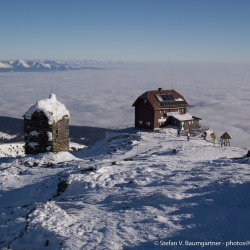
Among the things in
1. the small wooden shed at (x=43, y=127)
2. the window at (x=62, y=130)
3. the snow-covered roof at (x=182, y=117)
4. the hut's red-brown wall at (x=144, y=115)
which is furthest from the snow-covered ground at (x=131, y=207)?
the snow-covered roof at (x=182, y=117)

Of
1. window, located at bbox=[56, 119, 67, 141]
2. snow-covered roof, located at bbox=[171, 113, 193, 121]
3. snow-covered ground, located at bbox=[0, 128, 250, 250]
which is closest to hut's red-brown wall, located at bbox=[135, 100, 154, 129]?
snow-covered roof, located at bbox=[171, 113, 193, 121]

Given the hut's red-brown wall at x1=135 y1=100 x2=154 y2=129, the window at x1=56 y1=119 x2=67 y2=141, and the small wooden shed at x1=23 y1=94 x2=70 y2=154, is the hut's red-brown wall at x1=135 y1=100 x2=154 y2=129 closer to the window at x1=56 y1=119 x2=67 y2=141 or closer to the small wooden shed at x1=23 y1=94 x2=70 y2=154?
the window at x1=56 y1=119 x2=67 y2=141

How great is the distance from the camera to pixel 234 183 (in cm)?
1451

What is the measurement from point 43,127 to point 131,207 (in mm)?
19141

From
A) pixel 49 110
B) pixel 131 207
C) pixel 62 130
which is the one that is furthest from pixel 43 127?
pixel 131 207

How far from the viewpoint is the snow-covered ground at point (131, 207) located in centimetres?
1009

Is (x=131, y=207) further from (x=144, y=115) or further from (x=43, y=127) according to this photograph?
(x=144, y=115)

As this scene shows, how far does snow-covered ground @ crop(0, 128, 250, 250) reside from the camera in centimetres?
1009

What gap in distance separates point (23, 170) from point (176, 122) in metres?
33.0

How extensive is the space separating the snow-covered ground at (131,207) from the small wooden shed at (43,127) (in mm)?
8625

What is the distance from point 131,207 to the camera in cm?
1276

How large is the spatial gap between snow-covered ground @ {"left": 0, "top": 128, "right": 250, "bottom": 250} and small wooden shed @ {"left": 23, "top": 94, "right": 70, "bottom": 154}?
863cm

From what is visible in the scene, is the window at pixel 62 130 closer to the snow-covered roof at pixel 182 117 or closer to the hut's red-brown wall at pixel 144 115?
the hut's red-brown wall at pixel 144 115

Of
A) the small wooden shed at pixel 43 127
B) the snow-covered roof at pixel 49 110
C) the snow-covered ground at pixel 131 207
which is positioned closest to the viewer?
the snow-covered ground at pixel 131 207
